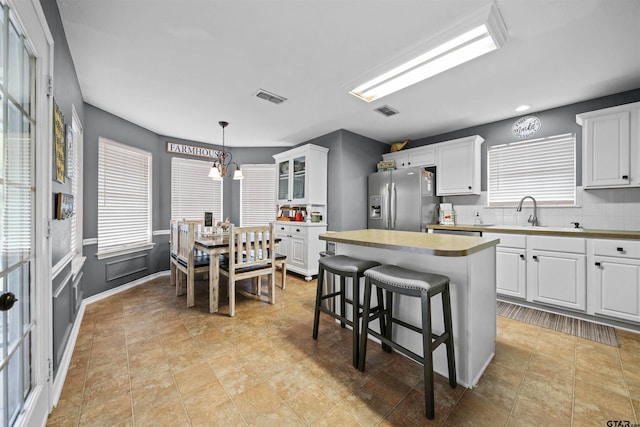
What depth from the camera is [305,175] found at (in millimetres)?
4219

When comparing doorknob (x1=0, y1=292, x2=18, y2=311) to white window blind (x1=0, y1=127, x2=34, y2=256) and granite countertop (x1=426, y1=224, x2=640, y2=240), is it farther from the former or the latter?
granite countertop (x1=426, y1=224, x2=640, y2=240)

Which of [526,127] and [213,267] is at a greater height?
[526,127]

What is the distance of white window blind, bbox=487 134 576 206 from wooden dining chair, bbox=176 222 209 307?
4.16 metres

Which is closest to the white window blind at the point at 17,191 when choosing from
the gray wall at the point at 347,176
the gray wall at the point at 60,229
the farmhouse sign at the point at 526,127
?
the gray wall at the point at 60,229

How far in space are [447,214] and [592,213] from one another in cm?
158

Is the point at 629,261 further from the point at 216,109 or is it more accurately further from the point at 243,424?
the point at 216,109

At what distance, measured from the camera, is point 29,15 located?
3.76 ft

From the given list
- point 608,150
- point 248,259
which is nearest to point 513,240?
point 608,150

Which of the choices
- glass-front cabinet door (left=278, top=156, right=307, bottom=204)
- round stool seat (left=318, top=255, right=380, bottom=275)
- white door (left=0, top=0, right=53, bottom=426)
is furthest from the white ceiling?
round stool seat (left=318, top=255, right=380, bottom=275)

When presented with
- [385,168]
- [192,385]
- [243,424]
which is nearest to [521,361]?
[243,424]

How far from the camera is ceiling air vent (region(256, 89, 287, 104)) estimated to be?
2804mm

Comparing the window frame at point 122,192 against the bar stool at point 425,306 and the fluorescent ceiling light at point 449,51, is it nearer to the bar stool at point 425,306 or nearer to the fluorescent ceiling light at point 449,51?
the fluorescent ceiling light at point 449,51

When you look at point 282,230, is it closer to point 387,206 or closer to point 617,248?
point 387,206

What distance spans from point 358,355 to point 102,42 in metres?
3.15
